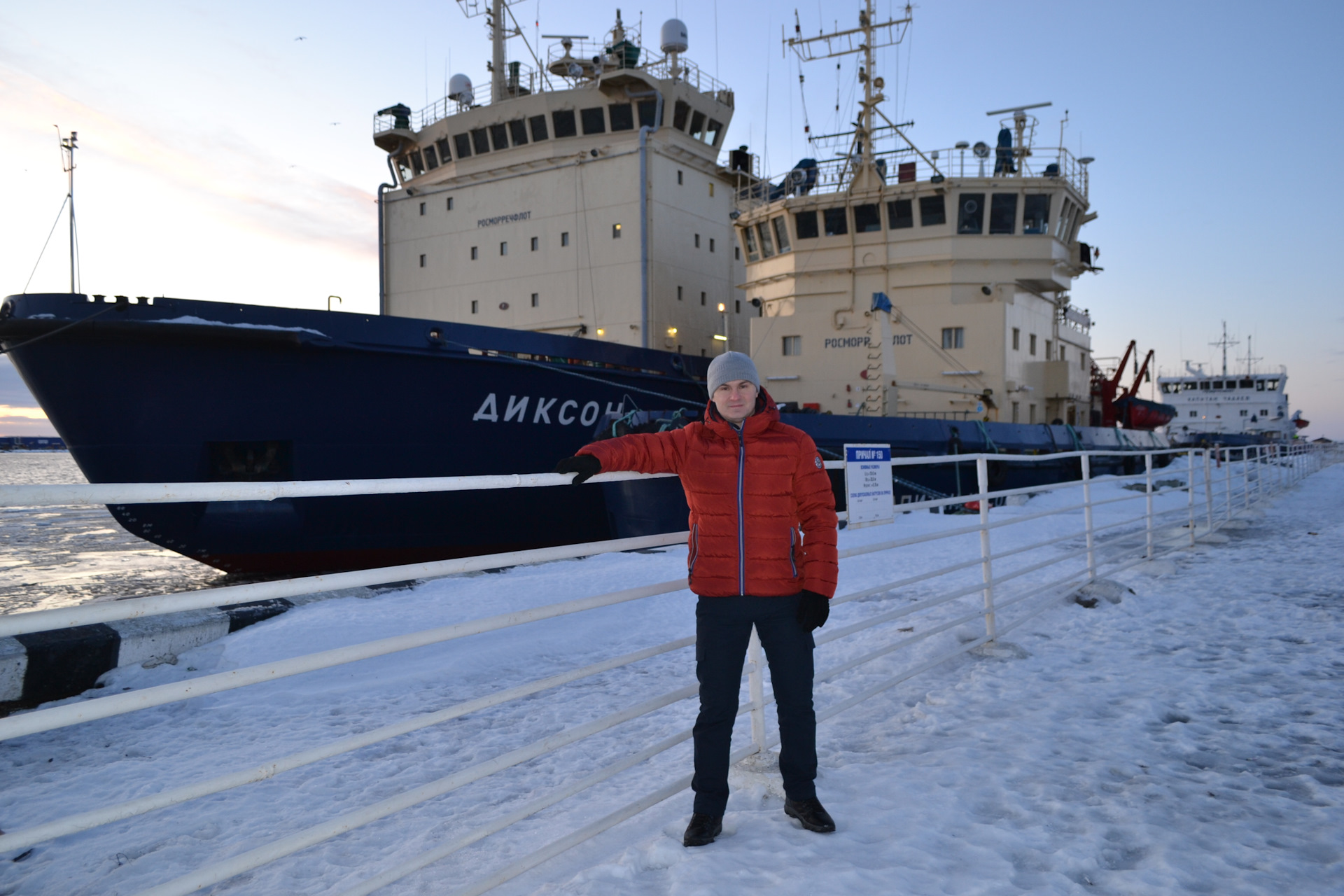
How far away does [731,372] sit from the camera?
238cm

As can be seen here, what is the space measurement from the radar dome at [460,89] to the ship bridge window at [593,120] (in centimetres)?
386

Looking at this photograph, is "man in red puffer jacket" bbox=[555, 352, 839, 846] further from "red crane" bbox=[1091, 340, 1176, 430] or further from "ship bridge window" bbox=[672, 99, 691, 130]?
"red crane" bbox=[1091, 340, 1176, 430]

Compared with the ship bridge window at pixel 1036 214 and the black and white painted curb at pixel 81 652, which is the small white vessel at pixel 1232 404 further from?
the black and white painted curb at pixel 81 652

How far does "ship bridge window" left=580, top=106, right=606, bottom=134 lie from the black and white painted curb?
559 inches

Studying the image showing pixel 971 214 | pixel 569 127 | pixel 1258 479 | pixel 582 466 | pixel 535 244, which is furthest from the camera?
pixel 569 127

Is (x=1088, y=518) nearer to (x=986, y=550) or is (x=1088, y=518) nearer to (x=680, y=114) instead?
(x=986, y=550)

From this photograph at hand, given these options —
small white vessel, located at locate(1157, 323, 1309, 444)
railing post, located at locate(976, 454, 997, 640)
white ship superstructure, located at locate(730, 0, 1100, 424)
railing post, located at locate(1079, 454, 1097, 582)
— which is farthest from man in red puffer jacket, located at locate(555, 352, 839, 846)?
small white vessel, located at locate(1157, 323, 1309, 444)

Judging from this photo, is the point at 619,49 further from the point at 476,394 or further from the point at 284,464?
the point at 284,464

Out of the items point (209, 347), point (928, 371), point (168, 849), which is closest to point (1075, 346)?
point (928, 371)

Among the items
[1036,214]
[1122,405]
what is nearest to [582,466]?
[1036,214]

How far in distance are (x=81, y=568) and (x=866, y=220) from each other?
46.7 ft

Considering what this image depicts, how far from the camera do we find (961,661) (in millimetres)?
4270

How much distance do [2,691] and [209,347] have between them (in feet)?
17.5

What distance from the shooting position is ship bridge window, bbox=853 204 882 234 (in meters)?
14.6
